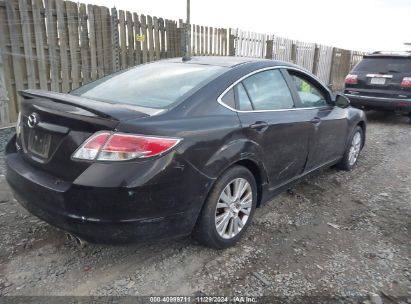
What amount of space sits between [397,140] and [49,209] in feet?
22.3

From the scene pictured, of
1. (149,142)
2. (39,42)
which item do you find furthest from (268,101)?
(39,42)

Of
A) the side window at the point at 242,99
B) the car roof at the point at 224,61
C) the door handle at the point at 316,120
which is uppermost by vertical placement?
the car roof at the point at 224,61

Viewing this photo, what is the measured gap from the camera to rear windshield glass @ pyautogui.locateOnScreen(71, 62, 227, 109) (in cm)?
272

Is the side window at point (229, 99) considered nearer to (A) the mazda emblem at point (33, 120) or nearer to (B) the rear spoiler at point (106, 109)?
(B) the rear spoiler at point (106, 109)

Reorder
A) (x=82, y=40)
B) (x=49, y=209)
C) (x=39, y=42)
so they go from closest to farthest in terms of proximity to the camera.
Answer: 1. (x=49, y=209)
2. (x=39, y=42)
3. (x=82, y=40)

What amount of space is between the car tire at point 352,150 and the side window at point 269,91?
1.75 m

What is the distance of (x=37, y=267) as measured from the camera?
8.62 ft

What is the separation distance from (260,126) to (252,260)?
109 cm

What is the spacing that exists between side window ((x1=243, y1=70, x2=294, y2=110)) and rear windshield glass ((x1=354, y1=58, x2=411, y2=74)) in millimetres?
5864

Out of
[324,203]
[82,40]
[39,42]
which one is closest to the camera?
[324,203]

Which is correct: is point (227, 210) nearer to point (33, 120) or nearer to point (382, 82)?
point (33, 120)

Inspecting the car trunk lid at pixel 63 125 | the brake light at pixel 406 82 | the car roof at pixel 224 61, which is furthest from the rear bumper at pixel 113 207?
the brake light at pixel 406 82

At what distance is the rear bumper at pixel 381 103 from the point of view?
26.2 feet

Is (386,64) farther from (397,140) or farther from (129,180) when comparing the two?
(129,180)
